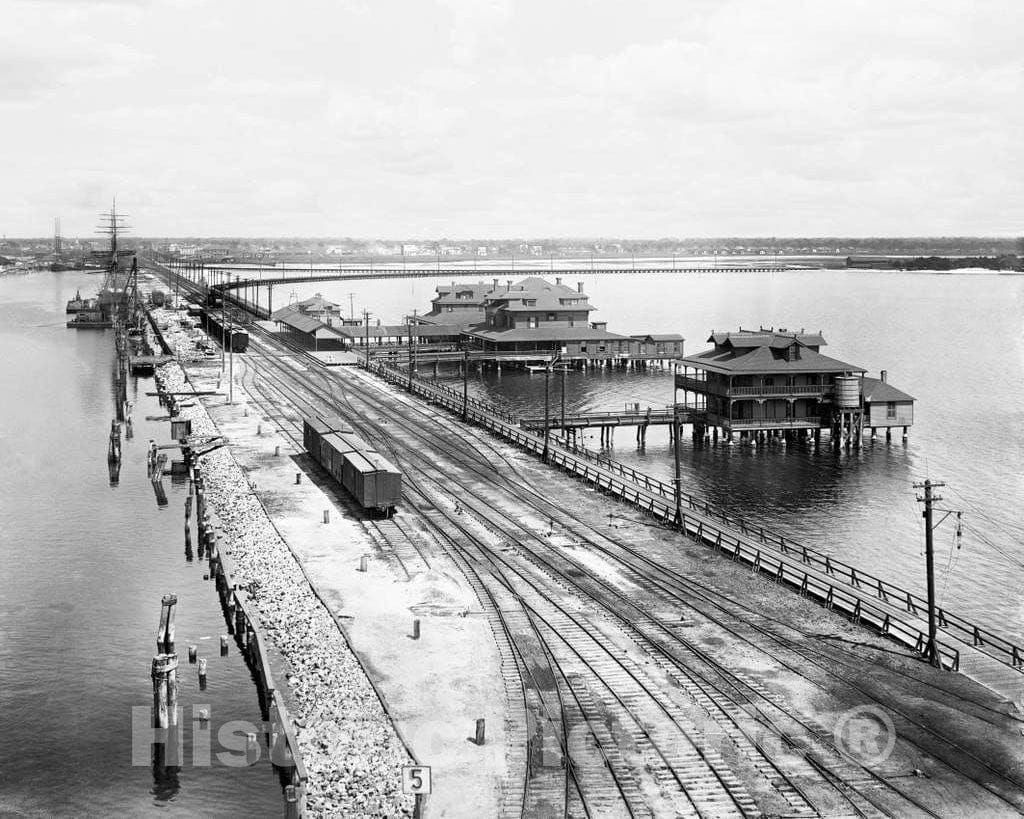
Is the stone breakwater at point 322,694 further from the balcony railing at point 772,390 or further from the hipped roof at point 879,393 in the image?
the hipped roof at point 879,393

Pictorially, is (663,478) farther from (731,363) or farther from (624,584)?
(624,584)

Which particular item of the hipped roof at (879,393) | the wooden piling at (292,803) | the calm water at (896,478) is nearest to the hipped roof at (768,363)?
the hipped roof at (879,393)

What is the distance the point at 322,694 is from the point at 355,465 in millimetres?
24400

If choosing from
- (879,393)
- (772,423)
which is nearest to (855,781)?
(772,423)

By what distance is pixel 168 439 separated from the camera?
285ft

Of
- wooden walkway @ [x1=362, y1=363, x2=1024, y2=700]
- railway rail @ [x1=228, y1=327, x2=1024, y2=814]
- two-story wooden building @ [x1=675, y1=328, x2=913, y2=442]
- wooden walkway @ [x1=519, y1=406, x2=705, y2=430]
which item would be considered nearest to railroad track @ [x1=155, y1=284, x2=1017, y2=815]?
railway rail @ [x1=228, y1=327, x2=1024, y2=814]

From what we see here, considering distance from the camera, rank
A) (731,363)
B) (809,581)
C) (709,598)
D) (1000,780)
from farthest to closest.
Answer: (731,363) < (809,581) < (709,598) < (1000,780)

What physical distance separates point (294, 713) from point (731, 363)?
6077 centimetres

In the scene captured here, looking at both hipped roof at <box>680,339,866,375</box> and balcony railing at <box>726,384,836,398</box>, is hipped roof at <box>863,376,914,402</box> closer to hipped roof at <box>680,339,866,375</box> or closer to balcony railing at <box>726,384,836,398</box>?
hipped roof at <box>680,339,866,375</box>

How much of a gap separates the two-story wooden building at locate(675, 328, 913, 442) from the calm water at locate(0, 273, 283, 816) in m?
43.1

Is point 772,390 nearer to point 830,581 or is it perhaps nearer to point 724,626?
point 830,581

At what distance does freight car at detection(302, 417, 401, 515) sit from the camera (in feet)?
181

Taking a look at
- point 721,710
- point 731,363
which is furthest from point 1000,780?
point 731,363

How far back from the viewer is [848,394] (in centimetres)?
8731
